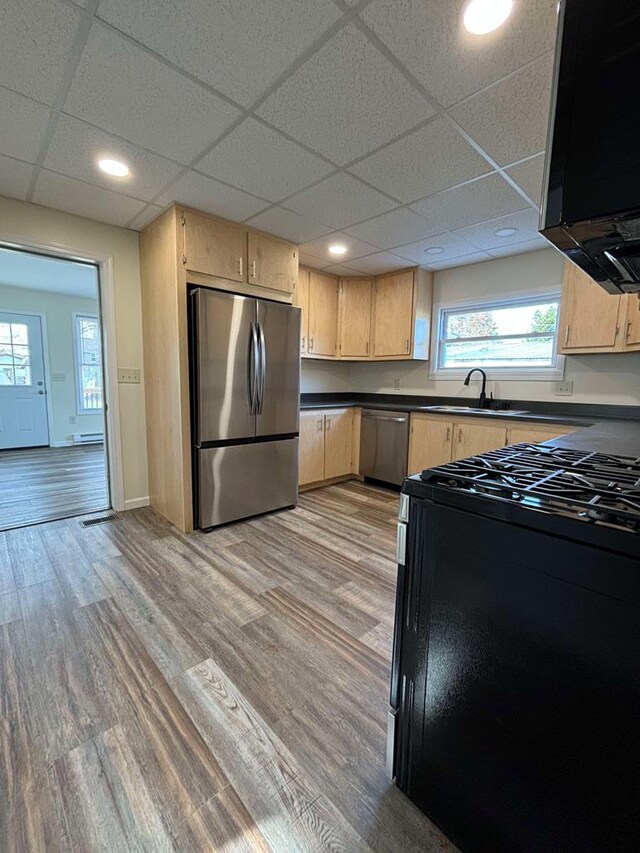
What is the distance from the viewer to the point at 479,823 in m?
0.90

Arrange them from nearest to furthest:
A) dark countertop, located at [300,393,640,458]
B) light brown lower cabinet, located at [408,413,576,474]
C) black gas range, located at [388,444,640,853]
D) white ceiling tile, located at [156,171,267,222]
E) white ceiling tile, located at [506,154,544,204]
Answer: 1. black gas range, located at [388,444,640,853]
2. dark countertop, located at [300,393,640,458]
3. white ceiling tile, located at [506,154,544,204]
4. white ceiling tile, located at [156,171,267,222]
5. light brown lower cabinet, located at [408,413,576,474]

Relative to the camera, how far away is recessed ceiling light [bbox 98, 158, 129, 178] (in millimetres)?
2128

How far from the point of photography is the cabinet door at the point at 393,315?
4.07 m

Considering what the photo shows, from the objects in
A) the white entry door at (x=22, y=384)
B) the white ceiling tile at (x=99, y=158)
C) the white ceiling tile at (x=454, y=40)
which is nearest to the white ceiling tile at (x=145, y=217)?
the white ceiling tile at (x=99, y=158)

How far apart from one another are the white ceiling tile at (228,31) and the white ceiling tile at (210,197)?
0.84m

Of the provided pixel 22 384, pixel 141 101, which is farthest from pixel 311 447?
pixel 22 384

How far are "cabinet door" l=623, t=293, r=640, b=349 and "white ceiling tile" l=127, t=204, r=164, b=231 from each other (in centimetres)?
347

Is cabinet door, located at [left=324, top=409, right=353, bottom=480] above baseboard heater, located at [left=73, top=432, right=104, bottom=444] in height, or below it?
above

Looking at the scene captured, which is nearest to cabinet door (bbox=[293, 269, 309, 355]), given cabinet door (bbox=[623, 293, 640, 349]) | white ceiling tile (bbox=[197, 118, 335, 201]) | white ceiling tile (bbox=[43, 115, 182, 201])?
white ceiling tile (bbox=[197, 118, 335, 201])

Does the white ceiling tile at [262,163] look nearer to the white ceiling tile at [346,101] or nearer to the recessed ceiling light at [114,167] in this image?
the white ceiling tile at [346,101]

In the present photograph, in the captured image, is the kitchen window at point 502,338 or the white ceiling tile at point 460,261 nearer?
the kitchen window at point 502,338

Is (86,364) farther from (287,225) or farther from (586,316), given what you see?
(586,316)

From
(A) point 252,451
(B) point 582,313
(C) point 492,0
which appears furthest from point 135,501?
(B) point 582,313

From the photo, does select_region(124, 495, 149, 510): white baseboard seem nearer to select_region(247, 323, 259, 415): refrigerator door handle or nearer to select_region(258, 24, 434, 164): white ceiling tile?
select_region(247, 323, 259, 415): refrigerator door handle
